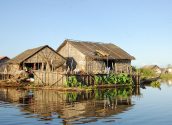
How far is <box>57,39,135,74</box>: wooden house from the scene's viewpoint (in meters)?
44.3

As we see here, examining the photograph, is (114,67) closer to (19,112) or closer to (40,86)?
(40,86)

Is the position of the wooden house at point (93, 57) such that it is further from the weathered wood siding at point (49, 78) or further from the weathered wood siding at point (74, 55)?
the weathered wood siding at point (49, 78)

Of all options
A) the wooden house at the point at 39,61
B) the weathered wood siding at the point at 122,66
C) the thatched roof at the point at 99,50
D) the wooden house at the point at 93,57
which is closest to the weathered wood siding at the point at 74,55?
the wooden house at the point at 93,57

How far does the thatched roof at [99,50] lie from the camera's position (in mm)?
44938

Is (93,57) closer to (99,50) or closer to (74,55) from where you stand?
(99,50)

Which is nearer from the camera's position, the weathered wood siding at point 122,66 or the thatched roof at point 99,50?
the thatched roof at point 99,50

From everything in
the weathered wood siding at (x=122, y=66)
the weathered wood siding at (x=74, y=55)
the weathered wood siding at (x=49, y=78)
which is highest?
the weathered wood siding at (x=74, y=55)

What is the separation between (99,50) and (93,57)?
131 inches

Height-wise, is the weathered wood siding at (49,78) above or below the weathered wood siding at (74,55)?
below

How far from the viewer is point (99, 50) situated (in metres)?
46.6

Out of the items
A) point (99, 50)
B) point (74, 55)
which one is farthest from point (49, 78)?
point (99, 50)

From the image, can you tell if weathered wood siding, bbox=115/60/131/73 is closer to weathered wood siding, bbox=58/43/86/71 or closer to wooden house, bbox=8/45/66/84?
weathered wood siding, bbox=58/43/86/71

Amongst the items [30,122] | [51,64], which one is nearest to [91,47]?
[51,64]

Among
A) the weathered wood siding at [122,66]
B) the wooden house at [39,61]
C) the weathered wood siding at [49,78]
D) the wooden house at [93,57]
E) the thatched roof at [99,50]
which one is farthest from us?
the weathered wood siding at [122,66]
